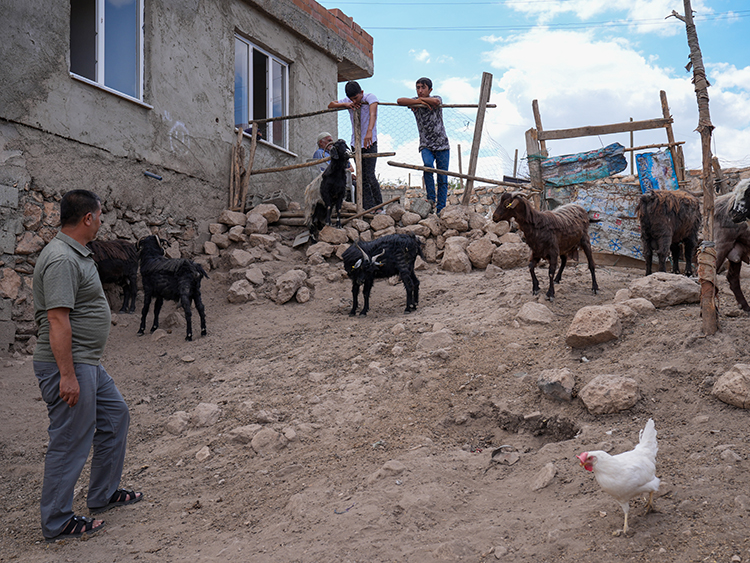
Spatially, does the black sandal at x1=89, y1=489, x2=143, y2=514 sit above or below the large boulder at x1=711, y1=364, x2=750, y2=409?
below

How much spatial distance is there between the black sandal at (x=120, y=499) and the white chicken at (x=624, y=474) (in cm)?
288

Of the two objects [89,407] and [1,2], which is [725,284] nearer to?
[89,407]

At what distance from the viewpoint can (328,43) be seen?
1192 cm

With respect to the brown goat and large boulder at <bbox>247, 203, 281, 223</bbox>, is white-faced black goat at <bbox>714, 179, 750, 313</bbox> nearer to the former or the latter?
the brown goat

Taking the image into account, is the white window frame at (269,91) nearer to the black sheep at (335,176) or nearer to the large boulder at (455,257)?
the black sheep at (335,176)

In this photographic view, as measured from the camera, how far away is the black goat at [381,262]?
7230 mm

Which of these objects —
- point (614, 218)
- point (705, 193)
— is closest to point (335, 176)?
point (614, 218)

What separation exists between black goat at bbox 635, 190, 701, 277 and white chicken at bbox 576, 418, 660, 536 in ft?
16.0

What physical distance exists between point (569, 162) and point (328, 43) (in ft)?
20.0

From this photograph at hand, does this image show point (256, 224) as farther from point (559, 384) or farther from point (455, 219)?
point (559, 384)

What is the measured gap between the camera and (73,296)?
10.7ft

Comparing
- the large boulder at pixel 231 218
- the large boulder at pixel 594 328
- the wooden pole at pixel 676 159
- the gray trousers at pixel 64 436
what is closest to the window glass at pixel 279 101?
the large boulder at pixel 231 218

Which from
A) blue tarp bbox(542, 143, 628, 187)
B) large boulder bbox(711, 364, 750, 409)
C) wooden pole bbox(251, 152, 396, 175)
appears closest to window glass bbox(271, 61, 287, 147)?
Result: wooden pole bbox(251, 152, 396, 175)

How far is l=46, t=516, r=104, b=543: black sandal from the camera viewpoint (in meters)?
3.25
